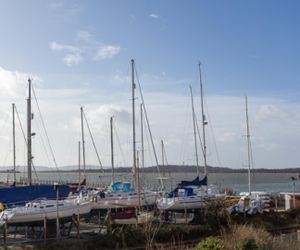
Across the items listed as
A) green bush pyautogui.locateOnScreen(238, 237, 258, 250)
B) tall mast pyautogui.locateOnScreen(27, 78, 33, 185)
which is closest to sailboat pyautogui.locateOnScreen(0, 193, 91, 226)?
tall mast pyautogui.locateOnScreen(27, 78, 33, 185)

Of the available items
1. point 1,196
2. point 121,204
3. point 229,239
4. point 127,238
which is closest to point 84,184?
point 121,204

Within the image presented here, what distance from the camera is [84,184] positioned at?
50.4 metres

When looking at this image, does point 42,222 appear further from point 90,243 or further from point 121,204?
point 121,204

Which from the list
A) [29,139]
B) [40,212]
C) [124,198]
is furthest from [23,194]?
[124,198]

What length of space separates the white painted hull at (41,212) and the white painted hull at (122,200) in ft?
13.1

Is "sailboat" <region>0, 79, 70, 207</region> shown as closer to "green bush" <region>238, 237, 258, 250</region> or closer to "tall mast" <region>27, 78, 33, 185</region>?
Answer: "tall mast" <region>27, 78, 33, 185</region>

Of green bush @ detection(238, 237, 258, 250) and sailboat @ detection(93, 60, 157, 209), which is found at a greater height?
sailboat @ detection(93, 60, 157, 209)

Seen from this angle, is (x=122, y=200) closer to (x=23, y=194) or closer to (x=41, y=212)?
(x=23, y=194)

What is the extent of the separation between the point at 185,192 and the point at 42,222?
38.7 ft

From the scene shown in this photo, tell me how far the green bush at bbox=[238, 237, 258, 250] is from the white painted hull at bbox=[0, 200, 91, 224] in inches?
486

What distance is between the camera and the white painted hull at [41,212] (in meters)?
27.0

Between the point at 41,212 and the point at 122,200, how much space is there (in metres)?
9.19

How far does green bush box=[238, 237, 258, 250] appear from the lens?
18.8 metres

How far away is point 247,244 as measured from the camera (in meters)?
18.8
